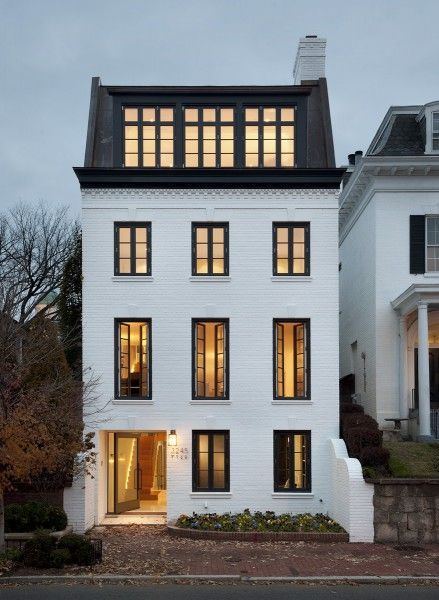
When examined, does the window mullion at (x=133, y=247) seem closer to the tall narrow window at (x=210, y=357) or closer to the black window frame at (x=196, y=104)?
the black window frame at (x=196, y=104)

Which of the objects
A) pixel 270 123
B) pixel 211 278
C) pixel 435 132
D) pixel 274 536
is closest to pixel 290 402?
pixel 274 536

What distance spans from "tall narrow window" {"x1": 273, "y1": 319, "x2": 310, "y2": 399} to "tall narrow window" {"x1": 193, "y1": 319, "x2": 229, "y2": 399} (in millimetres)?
1460

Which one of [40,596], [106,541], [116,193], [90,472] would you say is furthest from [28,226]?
[40,596]

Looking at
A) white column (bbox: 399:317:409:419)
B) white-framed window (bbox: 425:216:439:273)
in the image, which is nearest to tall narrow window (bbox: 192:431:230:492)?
white column (bbox: 399:317:409:419)

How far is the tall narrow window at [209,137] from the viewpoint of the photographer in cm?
2281

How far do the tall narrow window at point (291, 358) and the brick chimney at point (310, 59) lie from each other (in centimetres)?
795

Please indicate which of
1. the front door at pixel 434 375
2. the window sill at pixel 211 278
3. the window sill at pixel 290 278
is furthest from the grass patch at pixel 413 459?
the window sill at pixel 211 278

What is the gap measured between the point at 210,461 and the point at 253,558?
490 centimetres

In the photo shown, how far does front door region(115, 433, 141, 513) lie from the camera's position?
2300 centimetres

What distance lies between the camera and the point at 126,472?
23.3 m

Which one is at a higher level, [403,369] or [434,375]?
[403,369]

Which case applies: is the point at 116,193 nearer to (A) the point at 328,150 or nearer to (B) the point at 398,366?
(A) the point at 328,150

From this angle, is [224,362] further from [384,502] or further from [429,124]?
[429,124]

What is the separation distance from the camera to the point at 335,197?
22.5 m
